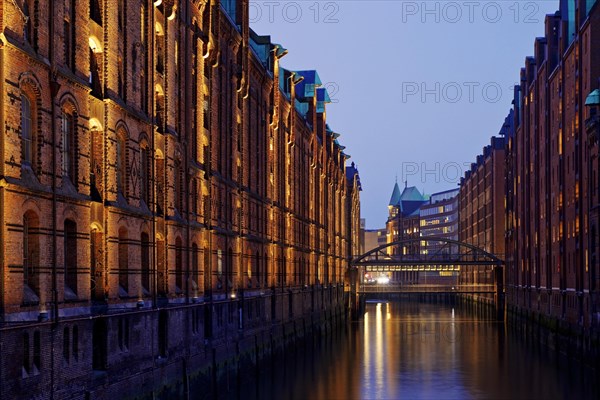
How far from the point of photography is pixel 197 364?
1433 inches

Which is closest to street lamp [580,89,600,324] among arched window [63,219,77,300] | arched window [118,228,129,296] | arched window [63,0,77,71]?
arched window [118,228,129,296]

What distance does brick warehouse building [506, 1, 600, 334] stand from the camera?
56647 mm

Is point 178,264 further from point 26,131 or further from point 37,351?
point 26,131

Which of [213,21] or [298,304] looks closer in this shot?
[213,21]

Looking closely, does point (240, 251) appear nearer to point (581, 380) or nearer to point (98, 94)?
point (581, 380)

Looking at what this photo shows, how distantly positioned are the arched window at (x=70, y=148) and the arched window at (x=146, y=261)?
21.9 ft

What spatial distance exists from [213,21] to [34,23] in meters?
20.4

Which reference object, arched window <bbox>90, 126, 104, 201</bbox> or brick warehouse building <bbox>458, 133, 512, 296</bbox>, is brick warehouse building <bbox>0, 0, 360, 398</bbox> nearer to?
arched window <bbox>90, 126, 104, 201</bbox>

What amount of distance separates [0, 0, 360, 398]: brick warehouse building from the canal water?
3.73m

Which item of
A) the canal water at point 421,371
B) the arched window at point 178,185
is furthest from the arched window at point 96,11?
the canal water at point 421,371

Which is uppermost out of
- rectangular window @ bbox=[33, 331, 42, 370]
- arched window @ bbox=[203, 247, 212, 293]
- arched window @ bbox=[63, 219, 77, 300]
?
arched window @ bbox=[63, 219, 77, 300]

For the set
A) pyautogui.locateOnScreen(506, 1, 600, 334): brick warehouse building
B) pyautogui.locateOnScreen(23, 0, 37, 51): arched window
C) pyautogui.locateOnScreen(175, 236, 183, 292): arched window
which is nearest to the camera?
pyautogui.locateOnScreen(23, 0, 37, 51): arched window

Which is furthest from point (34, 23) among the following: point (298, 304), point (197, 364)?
point (298, 304)

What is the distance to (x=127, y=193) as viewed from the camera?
95.5 feet
